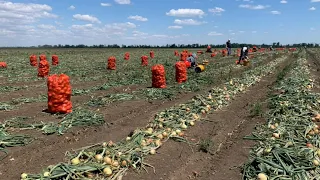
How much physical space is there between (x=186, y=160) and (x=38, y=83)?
10.8m

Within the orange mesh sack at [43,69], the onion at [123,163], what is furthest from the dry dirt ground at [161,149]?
the orange mesh sack at [43,69]

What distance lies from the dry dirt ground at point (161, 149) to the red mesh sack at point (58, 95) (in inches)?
14.1

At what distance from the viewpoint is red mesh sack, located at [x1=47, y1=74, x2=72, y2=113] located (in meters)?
8.57

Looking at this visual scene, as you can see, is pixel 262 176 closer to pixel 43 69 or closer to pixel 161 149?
pixel 161 149

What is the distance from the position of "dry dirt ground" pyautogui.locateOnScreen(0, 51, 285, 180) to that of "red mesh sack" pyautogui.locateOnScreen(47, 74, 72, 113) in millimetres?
359

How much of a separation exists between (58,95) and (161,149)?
381cm

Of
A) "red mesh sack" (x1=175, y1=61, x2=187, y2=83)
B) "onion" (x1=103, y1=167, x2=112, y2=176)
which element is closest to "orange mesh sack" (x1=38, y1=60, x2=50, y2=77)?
"red mesh sack" (x1=175, y1=61, x2=187, y2=83)

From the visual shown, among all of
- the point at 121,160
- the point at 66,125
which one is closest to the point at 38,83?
the point at 66,125

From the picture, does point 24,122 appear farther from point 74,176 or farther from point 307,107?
point 307,107

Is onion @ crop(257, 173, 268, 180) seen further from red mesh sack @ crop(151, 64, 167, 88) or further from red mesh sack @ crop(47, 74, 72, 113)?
red mesh sack @ crop(151, 64, 167, 88)

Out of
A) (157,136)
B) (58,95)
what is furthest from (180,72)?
(157,136)

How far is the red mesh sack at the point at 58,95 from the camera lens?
28.1 ft

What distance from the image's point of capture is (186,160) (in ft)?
18.6

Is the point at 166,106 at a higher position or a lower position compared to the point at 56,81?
lower
